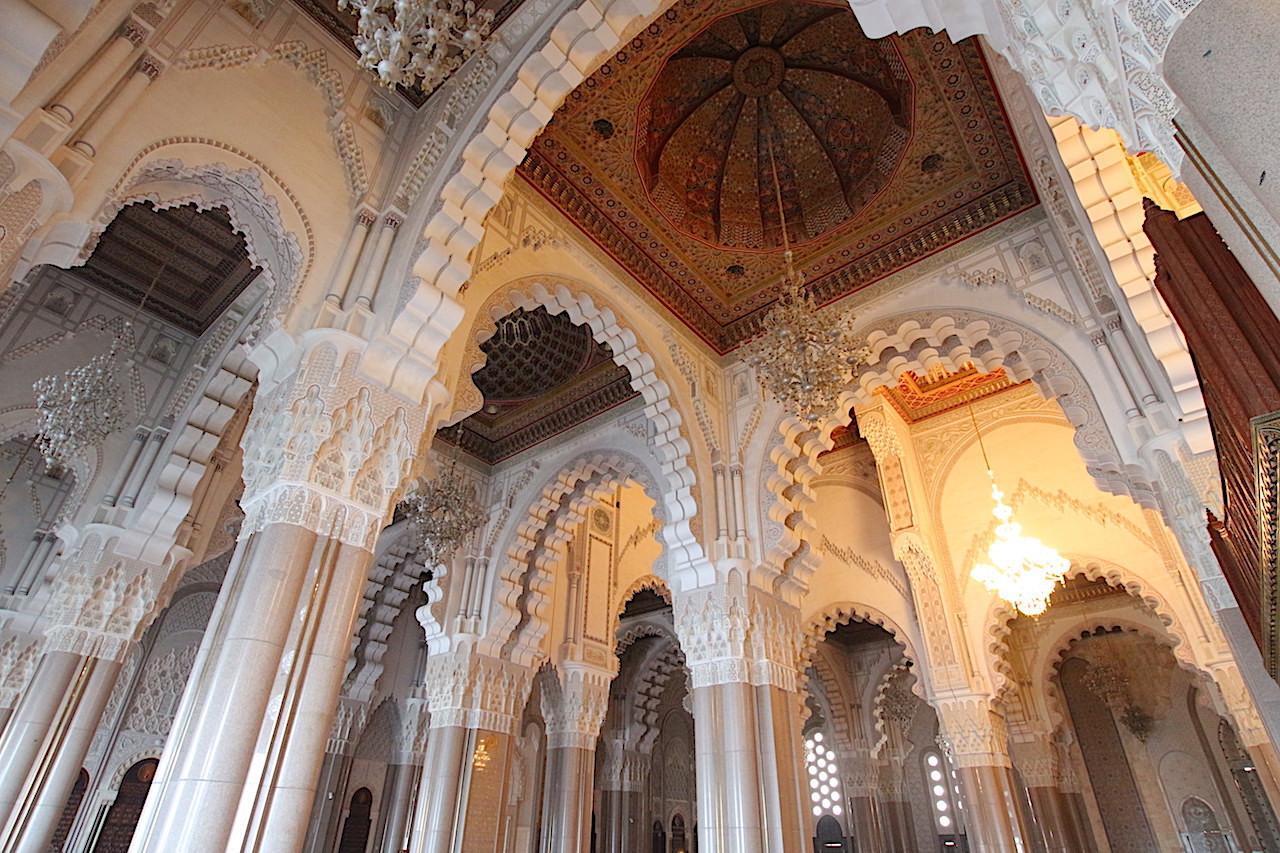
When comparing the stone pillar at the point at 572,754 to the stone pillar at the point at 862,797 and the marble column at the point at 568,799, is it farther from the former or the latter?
the stone pillar at the point at 862,797

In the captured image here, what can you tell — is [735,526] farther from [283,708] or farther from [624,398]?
[283,708]

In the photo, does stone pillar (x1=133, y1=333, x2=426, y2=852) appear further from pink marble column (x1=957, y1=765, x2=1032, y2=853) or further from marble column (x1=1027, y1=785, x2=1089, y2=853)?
marble column (x1=1027, y1=785, x2=1089, y2=853)

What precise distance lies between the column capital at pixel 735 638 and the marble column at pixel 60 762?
4971 millimetres

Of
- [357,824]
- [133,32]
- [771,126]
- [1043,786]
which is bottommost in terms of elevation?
[357,824]

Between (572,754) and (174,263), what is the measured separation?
23.0ft

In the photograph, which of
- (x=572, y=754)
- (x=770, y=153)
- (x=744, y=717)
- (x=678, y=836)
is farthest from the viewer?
(x=678, y=836)

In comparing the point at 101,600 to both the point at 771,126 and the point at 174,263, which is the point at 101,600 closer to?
the point at 174,263

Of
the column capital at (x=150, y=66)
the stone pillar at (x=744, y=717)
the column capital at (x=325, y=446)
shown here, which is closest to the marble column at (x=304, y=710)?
the column capital at (x=325, y=446)

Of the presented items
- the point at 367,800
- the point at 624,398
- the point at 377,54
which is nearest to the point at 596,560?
the point at 624,398

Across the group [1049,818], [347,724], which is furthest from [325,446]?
[1049,818]

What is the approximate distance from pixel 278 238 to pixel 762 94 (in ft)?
15.3

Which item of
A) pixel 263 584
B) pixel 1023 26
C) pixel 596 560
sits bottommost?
pixel 263 584

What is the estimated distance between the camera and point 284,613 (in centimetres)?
329

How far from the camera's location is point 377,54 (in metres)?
2.94
